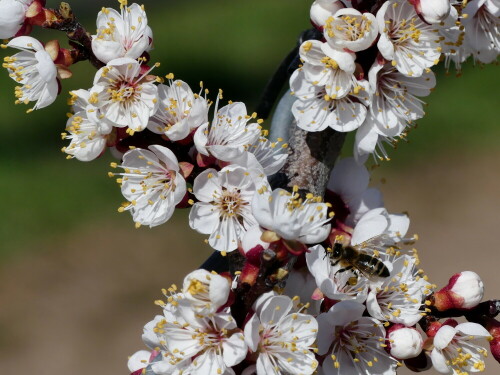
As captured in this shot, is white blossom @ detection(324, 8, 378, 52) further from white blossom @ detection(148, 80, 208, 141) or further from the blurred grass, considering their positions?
the blurred grass

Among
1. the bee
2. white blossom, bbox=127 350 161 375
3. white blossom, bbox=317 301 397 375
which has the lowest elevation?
white blossom, bbox=127 350 161 375

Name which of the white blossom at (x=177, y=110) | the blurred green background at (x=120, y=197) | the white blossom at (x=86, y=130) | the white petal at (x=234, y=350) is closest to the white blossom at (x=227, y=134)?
the white blossom at (x=177, y=110)

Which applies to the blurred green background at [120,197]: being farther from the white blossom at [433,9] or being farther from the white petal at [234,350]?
the white petal at [234,350]

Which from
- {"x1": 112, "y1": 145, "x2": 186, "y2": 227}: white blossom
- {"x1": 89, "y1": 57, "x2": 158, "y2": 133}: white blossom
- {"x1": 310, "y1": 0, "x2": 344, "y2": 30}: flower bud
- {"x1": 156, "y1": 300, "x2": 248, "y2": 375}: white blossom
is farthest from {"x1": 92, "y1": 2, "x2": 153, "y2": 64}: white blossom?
{"x1": 156, "y1": 300, "x2": 248, "y2": 375}: white blossom

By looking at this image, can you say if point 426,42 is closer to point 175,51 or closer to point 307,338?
point 307,338

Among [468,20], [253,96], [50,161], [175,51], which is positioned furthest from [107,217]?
[468,20]

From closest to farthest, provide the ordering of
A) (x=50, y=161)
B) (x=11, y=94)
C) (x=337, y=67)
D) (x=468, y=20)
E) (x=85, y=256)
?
(x=337, y=67), (x=468, y=20), (x=85, y=256), (x=50, y=161), (x=11, y=94)
